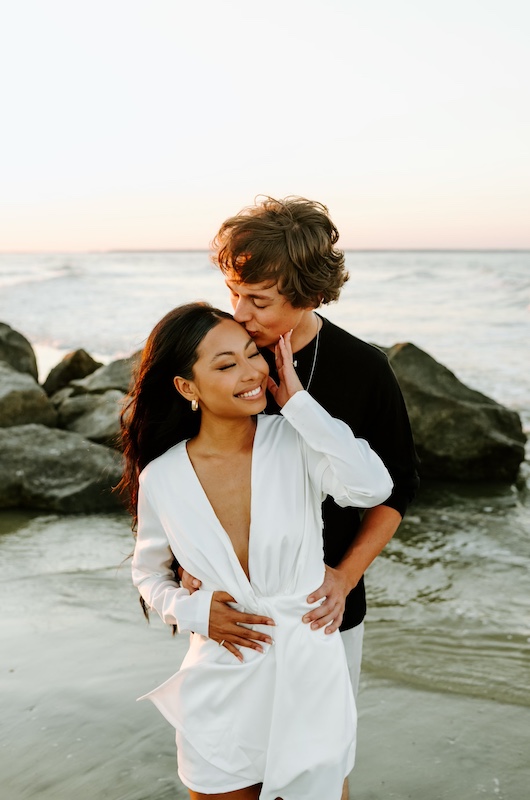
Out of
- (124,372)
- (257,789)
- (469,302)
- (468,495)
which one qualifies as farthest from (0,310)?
(257,789)

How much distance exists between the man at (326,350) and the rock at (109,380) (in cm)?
671

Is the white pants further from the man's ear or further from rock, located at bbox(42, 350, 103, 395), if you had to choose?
rock, located at bbox(42, 350, 103, 395)

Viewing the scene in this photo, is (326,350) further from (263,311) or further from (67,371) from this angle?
(67,371)

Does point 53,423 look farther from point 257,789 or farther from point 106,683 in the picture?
point 257,789

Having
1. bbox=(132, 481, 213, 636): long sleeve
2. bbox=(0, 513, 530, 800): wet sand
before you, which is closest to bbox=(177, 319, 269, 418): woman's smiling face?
bbox=(132, 481, 213, 636): long sleeve

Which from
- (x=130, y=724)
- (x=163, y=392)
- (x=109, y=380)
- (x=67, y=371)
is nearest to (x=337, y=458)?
(x=163, y=392)

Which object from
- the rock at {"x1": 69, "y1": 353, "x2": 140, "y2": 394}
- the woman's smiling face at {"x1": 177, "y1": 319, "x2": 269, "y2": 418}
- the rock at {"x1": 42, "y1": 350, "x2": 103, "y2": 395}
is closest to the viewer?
the woman's smiling face at {"x1": 177, "y1": 319, "x2": 269, "y2": 418}

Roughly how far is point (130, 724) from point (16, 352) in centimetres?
838

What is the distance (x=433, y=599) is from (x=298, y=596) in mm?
3277

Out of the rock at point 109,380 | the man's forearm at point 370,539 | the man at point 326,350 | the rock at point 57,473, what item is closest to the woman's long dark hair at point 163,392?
the man at point 326,350

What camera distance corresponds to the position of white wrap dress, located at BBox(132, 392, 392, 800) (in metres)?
2.48

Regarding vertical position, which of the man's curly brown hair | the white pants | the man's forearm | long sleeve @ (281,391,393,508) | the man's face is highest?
the man's curly brown hair

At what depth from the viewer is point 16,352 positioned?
38.1ft

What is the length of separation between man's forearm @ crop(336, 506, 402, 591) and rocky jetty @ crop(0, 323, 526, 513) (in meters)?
3.71
